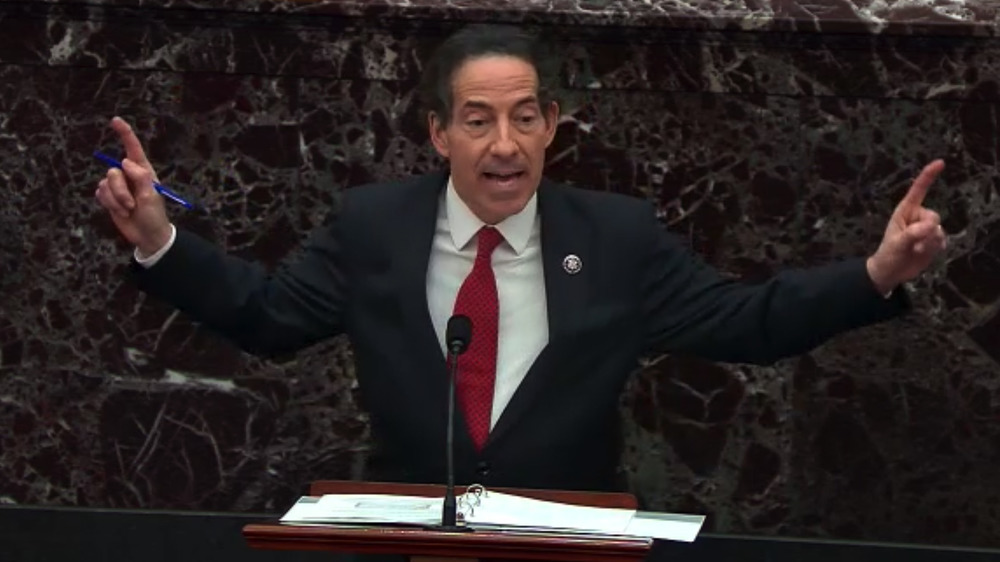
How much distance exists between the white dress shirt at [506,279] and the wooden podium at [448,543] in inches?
32.8

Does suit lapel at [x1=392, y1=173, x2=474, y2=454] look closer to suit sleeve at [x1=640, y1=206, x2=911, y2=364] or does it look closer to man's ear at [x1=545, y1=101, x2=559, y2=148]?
man's ear at [x1=545, y1=101, x2=559, y2=148]

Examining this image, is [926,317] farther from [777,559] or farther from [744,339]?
[744,339]

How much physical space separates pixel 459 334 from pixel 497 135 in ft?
2.04

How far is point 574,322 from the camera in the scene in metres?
4.72

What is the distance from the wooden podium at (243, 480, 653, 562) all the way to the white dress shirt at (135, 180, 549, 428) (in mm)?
834

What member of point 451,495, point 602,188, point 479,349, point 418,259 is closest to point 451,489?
point 451,495

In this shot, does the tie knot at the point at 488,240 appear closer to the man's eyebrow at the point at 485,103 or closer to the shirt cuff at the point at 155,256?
the man's eyebrow at the point at 485,103

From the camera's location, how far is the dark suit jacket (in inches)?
183

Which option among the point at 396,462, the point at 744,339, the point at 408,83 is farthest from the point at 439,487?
the point at 408,83

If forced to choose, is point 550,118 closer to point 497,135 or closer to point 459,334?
point 497,135

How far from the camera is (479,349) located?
4.72 m

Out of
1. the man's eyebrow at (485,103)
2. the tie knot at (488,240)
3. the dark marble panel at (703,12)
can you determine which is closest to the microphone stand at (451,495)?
the tie knot at (488,240)

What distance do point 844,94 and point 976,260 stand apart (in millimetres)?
539

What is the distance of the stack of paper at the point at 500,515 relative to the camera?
13.1 ft
